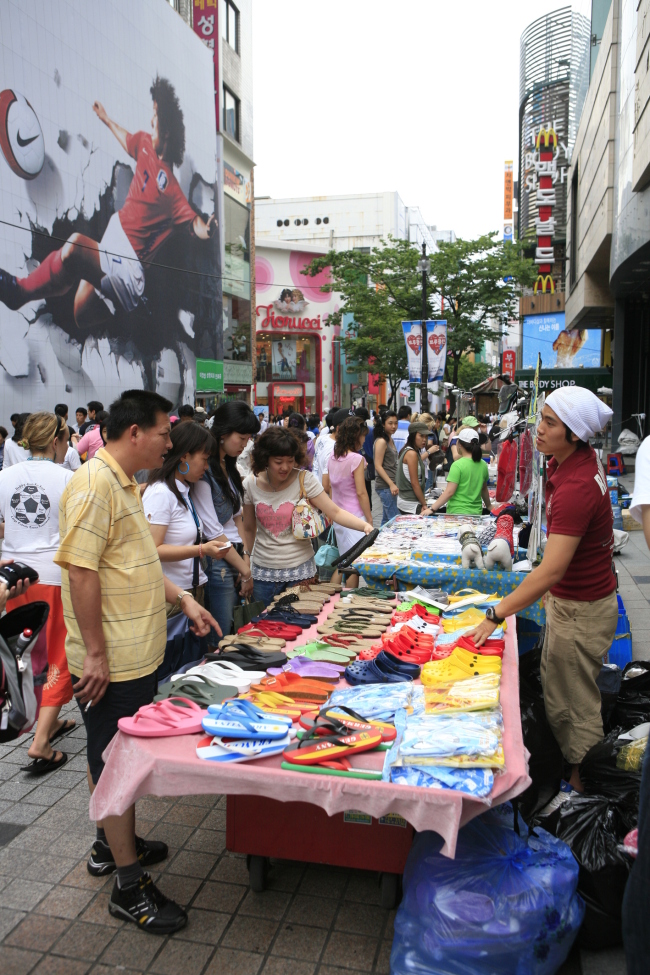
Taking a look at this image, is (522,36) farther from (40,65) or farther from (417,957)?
(417,957)

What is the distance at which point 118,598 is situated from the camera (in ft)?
9.42

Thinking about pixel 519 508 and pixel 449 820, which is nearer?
pixel 449 820

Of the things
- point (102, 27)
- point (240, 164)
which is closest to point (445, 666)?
point (102, 27)

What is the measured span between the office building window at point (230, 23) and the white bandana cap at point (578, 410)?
38580 mm

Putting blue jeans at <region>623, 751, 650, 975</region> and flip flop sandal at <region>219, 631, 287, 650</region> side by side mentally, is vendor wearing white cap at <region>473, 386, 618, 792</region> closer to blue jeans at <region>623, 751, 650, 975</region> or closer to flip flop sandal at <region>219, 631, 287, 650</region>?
flip flop sandal at <region>219, 631, 287, 650</region>

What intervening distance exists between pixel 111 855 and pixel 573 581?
2.49 m

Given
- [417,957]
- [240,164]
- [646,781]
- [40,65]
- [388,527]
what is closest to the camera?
[646,781]

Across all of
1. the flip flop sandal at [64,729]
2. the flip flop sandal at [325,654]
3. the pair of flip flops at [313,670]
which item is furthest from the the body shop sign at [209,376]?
the pair of flip flops at [313,670]

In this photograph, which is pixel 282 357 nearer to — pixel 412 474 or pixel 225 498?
pixel 412 474

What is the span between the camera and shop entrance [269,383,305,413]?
54781 mm

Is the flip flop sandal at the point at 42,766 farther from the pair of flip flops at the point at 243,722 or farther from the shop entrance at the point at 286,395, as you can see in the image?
the shop entrance at the point at 286,395

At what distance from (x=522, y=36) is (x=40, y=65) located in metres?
76.4

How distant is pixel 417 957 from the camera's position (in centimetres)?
245

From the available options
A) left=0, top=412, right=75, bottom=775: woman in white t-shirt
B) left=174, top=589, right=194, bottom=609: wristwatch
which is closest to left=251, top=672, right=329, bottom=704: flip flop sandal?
left=174, top=589, right=194, bottom=609: wristwatch
